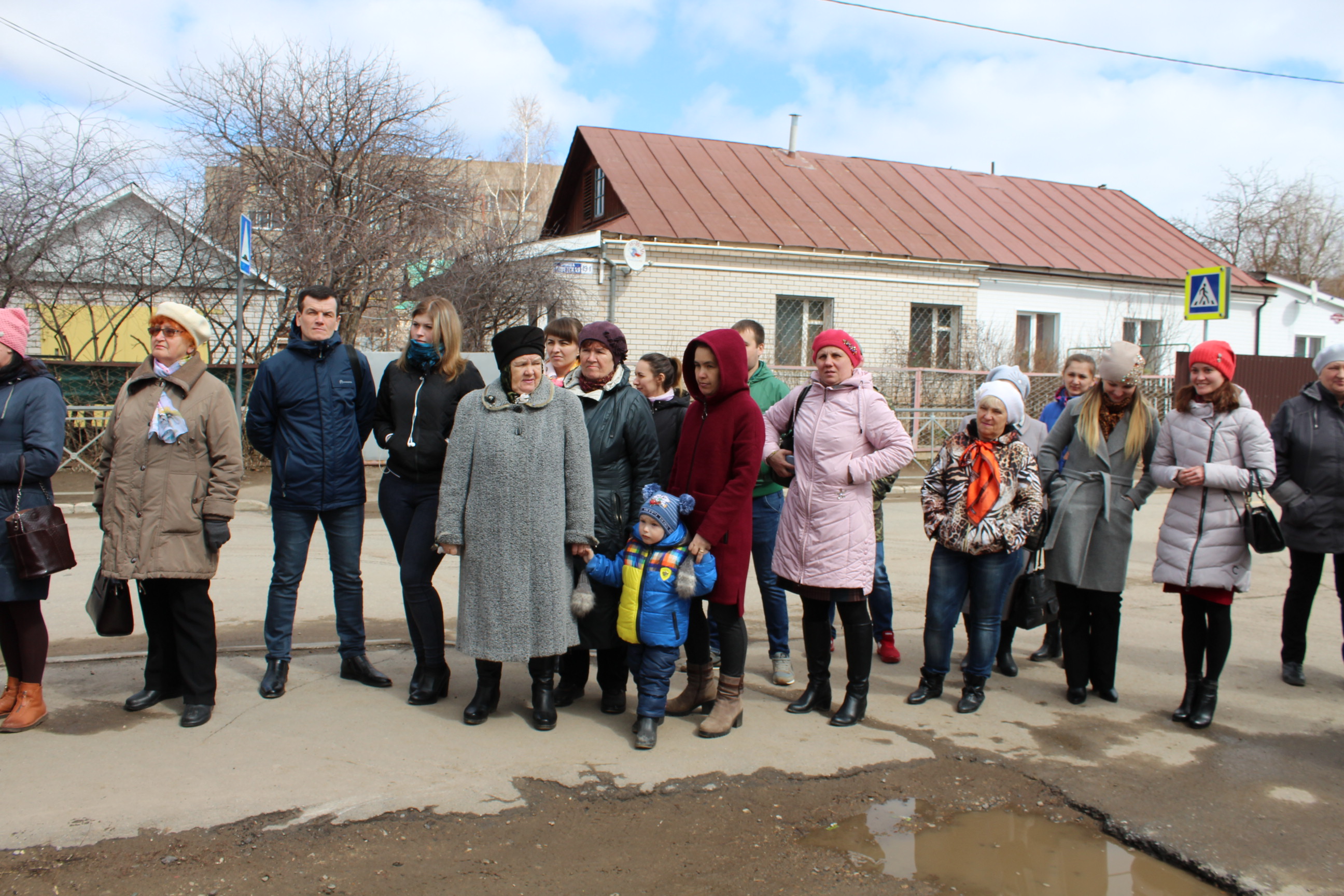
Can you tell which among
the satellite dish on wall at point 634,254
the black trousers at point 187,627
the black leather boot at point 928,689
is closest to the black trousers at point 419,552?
the black trousers at point 187,627

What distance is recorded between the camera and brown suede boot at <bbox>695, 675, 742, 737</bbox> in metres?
3.98

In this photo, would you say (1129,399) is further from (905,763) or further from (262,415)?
(262,415)

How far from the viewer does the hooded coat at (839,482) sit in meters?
4.05

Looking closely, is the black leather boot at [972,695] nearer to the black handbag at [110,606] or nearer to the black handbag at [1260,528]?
the black handbag at [1260,528]

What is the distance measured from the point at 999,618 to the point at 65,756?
13.4ft

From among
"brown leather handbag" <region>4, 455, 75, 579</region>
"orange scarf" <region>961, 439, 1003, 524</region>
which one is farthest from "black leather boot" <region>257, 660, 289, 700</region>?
"orange scarf" <region>961, 439, 1003, 524</region>

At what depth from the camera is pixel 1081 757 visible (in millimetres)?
3811

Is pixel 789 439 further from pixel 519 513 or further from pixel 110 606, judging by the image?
pixel 110 606

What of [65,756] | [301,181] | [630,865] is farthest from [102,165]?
[630,865]

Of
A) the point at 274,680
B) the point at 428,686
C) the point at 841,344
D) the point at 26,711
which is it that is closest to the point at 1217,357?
the point at 841,344

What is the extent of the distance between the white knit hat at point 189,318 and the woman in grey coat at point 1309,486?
5262mm

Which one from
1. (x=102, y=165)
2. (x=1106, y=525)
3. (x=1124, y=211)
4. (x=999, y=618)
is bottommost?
(x=999, y=618)

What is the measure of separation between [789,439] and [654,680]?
141cm

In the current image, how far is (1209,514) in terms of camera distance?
422 cm
